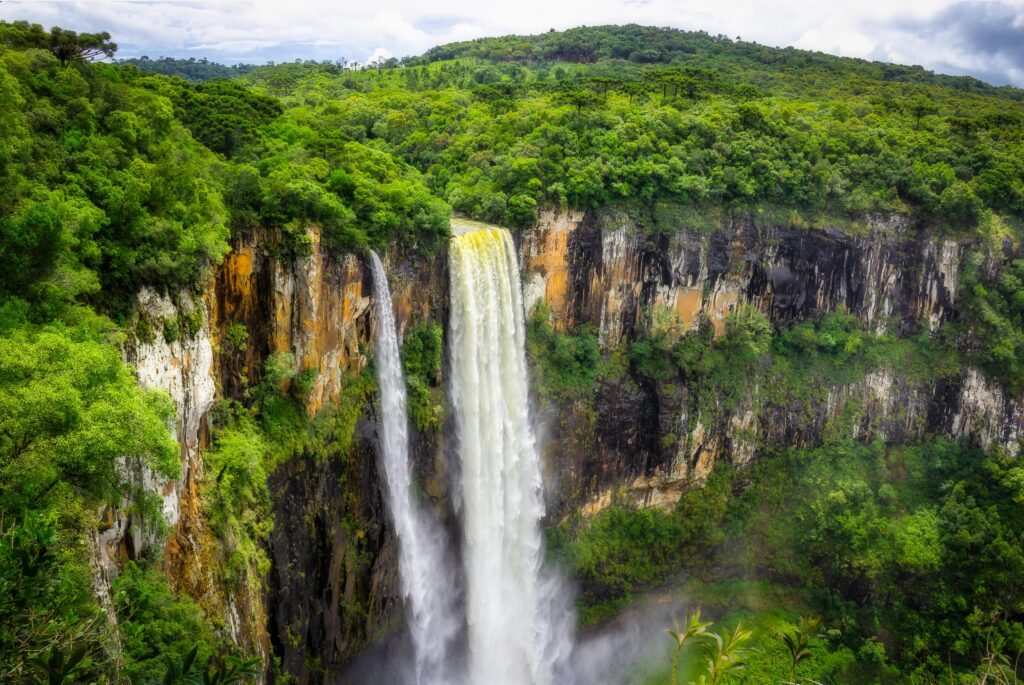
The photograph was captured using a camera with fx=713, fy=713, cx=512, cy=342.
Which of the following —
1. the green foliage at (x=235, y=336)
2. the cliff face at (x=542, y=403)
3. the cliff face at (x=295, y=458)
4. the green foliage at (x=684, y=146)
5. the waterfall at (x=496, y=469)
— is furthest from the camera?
the green foliage at (x=684, y=146)

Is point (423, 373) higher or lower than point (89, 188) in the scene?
lower

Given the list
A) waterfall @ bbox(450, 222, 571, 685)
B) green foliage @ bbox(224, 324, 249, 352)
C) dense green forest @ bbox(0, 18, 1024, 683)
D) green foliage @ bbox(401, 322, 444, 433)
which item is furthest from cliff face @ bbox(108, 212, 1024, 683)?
waterfall @ bbox(450, 222, 571, 685)

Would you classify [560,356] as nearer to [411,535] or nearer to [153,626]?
[411,535]

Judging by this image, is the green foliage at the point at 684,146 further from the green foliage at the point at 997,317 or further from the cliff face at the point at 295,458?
the cliff face at the point at 295,458

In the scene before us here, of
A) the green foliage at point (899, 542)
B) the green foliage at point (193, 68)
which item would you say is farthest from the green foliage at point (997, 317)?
the green foliage at point (193, 68)

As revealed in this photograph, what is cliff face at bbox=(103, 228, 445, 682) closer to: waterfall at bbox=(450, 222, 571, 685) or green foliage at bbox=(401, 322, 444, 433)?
green foliage at bbox=(401, 322, 444, 433)

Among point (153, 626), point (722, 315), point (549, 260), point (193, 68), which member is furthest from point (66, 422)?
point (193, 68)

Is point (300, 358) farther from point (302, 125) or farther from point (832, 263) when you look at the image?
point (832, 263)
